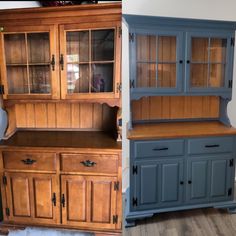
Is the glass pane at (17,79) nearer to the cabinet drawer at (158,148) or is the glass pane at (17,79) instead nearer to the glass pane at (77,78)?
the glass pane at (77,78)

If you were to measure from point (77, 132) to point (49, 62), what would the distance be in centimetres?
68

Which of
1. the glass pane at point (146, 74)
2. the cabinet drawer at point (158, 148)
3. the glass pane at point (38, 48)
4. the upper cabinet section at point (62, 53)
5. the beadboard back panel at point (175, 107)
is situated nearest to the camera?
the upper cabinet section at point (62, 53)

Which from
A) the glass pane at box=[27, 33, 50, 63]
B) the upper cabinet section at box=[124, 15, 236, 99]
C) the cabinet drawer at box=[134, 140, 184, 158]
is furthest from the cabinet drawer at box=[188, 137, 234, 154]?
the glass pane at box=[27, 33, 50, 63]

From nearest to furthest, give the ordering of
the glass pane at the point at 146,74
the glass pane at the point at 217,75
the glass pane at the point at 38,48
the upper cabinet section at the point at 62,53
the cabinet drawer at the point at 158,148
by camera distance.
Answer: the upper cabinet section at the point at 62,53 → the glass pane at the point at 38,48 → the cabinet drawer at the point at 158,148 → the glass pane at the point at 146,74 → the glass pane at the point at 217,75

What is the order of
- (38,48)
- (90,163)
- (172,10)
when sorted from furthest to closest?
(172,10)
(38,48)
(90,163)

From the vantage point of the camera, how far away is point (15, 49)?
213 centimetres

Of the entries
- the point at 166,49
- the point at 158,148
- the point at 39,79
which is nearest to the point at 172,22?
the point at 166,49

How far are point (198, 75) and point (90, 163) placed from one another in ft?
4.25

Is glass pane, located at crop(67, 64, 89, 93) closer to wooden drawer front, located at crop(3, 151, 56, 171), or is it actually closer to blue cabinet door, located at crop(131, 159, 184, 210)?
wooden drawer front, located at crop(3, 151, 56, 171)

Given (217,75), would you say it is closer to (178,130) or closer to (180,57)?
(180,57)

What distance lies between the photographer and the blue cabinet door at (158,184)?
222cm

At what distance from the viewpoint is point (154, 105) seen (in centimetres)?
261

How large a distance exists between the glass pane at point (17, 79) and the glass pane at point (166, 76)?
117 cm

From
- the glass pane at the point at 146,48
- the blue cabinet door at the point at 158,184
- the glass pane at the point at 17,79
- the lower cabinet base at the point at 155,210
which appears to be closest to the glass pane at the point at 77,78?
the glass pane at the point at 17,79
